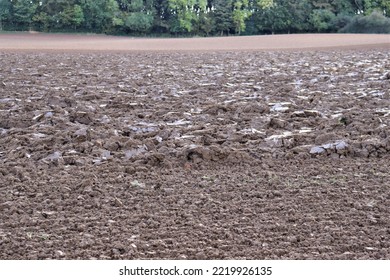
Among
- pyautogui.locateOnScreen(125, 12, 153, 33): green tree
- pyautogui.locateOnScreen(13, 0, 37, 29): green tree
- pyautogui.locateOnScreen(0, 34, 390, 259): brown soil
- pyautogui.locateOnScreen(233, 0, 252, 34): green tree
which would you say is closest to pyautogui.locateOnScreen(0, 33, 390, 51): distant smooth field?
pyautogui.locateOnScreen(13, 0, 37, 29): green tree

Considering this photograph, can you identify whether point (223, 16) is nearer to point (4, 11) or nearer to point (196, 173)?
point (4, 11)

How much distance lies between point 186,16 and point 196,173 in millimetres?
54109

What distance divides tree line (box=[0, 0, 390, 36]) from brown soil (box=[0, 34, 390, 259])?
4608cm

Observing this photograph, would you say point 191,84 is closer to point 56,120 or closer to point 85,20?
point 56,120

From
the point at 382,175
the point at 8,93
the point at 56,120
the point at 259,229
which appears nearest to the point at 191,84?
the point at 8,93

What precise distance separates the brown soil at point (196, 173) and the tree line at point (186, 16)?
4608cm

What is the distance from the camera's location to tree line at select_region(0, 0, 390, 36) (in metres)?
56.7

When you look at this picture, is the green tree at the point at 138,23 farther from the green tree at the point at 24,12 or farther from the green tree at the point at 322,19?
the green tree at the point at 322,19

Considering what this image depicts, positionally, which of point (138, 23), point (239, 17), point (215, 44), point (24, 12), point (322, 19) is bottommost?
point (215, 44)

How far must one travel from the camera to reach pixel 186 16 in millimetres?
59406

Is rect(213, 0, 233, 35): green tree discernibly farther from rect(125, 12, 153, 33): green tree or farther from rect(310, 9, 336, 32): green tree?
rect(310, 9, 336, 32): green tree

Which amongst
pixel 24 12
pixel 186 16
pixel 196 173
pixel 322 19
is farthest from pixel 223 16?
pixel 196 173

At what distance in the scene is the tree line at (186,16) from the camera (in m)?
56.7

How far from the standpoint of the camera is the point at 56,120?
30.7 feet
